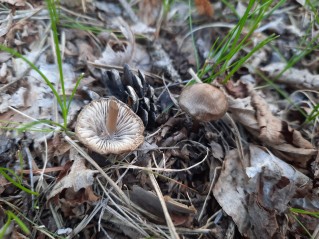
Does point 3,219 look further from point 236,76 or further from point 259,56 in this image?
point 259,56

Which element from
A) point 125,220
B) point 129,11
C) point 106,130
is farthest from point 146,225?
point 129,11

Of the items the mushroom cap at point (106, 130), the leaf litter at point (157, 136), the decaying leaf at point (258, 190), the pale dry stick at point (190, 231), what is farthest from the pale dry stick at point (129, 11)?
the pale dry stick at point (190, 231)

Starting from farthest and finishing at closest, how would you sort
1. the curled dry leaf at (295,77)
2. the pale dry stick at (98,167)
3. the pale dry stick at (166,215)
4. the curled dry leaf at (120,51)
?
the curled dry leaf at (295,77) < the curled dry leaf at (120,51) < the pale dry stick at (98,167) < the pale dry stick at (166,215)

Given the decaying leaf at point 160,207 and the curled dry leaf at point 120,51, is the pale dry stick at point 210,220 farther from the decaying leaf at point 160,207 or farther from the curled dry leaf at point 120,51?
the curled dry leaf at point 120,51

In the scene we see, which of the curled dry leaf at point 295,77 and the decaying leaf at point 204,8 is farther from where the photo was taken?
the decaying leaf at point 204,8

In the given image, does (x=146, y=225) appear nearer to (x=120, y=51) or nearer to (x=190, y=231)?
(x=190, y=231)

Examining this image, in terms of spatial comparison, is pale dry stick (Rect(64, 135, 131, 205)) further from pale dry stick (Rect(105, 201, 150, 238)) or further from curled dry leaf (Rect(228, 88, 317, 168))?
curled dry leaf (Rect(228, 88, 317, 168))

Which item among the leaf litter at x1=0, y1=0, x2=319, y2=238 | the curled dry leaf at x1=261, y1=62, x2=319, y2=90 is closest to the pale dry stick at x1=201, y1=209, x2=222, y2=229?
the leaf litter at x1=0, y1=0, x2=319, y2=238
